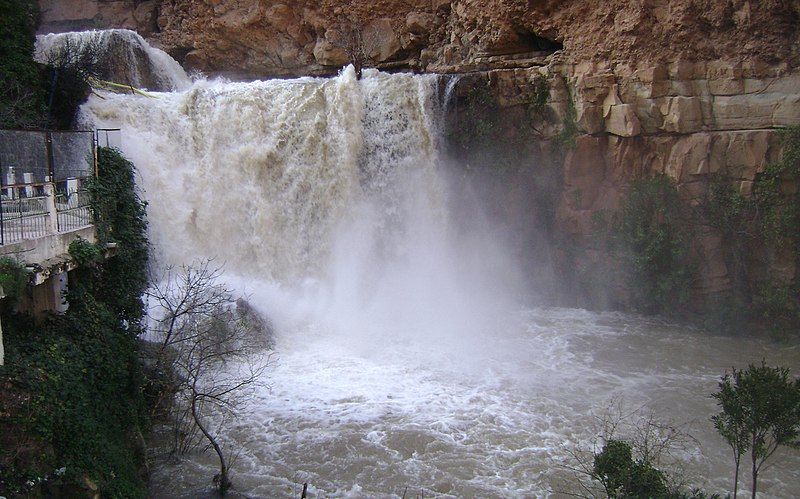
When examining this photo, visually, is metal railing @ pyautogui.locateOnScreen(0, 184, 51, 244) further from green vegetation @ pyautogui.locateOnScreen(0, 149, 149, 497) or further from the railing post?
green vegetation @ pyautogui.locateOnScreen(0, 149, 149, 497)

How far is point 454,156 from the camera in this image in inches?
705

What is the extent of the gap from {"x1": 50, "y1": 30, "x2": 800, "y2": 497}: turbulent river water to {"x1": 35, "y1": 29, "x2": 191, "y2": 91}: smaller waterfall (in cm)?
357

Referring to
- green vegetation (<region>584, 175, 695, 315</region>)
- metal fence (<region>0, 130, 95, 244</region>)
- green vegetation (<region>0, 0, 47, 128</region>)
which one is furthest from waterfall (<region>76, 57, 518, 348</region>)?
green vegetation (<region>584, 175, 695, 315</region>)

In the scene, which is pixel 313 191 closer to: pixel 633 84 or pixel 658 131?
pixel 633 84

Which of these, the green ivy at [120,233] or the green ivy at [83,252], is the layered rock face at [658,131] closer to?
the green ivy at [120,233]

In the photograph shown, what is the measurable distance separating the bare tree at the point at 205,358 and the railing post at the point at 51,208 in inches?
71.9

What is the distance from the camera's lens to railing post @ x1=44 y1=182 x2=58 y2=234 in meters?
8.91

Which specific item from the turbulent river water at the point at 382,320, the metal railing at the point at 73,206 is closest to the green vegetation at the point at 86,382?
the metal railing at the point at 73,206

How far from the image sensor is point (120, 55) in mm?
19016

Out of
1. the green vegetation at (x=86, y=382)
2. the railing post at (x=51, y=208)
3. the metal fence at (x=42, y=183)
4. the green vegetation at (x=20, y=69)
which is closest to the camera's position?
the green vegetation at (x=86, y=382)

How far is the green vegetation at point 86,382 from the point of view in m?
A: 7.05

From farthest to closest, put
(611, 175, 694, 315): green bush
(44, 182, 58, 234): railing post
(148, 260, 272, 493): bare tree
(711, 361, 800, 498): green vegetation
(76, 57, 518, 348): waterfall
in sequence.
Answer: (611, 175, 694, 315): green bush < (76, 57, 518, 348): waterfall < (148, 260, 272, 493): bare tree < (44, 182, 58, 234): railing post < (711, 361, 800, 498): green vegetation

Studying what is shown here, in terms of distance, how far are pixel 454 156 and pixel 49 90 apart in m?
10.2

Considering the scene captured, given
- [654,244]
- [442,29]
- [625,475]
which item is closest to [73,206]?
[625,475]
